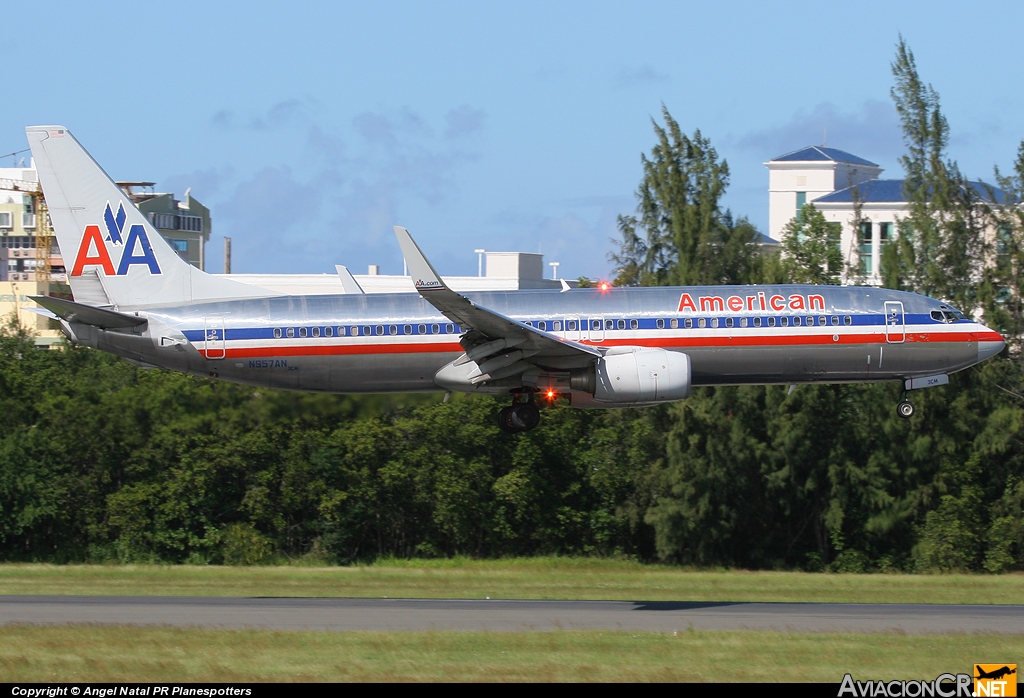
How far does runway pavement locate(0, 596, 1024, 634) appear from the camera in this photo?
1007 inches

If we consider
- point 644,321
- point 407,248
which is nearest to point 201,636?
point 407,248

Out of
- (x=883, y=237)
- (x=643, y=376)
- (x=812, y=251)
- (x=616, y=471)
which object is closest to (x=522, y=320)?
(x=643, y=376)

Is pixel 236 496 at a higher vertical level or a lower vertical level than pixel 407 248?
lower

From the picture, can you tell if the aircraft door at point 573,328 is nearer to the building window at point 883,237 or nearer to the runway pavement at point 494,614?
the runway pavement at point 494,614

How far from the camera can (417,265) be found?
29.8 meters

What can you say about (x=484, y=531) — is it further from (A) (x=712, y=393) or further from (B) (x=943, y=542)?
Answer: (B) (x=943, y=542)

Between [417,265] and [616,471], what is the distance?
33.5m

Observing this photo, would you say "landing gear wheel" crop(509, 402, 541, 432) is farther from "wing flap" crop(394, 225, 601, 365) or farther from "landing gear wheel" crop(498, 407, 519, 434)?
"wing flap" crop(394, 225, 601, 365)

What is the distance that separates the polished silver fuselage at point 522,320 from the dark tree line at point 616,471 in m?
20.2

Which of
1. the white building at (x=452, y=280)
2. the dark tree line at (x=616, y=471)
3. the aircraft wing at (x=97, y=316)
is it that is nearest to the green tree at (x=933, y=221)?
the dark tree line at (x=616, y=471)

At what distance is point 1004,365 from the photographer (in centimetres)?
5988

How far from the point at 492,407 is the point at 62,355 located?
72.0 ft

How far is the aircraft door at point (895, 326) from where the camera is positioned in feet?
114

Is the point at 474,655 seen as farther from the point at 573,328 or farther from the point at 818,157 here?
the point at 818,157
